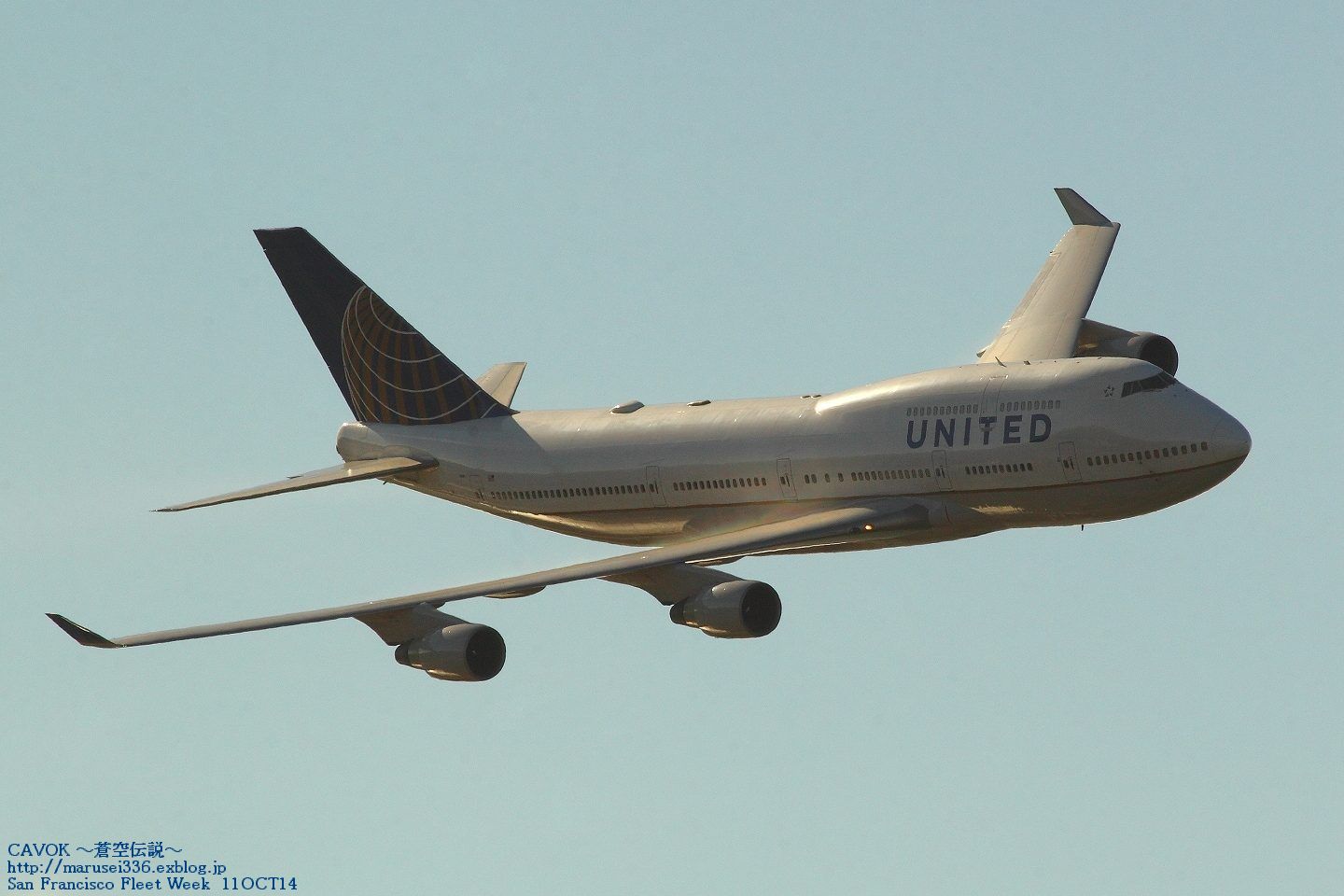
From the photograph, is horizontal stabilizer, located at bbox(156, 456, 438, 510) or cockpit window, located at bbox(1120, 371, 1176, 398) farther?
horizontal stabilizer, located at bbox(156, 456, 438, 510)

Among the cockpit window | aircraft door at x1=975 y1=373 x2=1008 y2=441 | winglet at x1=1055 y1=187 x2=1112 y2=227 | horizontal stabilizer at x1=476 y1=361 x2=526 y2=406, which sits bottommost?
the cockpit window

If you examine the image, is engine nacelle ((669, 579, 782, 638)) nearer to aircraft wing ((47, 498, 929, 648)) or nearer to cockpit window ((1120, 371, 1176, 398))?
aircraft wing ((47, 498, 929, 648))

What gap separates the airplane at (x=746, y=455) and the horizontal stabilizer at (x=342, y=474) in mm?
97

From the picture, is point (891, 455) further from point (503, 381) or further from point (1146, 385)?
point (503, 381)

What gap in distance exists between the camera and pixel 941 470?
2409 inches

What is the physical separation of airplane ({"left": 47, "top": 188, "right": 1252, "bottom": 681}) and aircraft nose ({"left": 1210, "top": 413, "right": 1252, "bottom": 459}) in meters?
0.05

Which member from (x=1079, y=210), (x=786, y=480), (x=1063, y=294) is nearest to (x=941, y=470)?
(x=786, y=480)

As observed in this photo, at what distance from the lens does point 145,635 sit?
5650 cm

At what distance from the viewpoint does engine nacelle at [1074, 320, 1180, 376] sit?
72.1m

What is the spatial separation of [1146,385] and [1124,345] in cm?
1343

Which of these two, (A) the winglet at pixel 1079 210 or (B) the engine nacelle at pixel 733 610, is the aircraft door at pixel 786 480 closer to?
(B) the engine nacelle at pixel 733 610

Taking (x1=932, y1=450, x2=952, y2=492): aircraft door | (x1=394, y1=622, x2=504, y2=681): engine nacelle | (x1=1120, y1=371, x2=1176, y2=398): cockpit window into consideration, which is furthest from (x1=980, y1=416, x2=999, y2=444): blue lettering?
(x1=394, y1=622, x2=504, y2=681): engine nacelle

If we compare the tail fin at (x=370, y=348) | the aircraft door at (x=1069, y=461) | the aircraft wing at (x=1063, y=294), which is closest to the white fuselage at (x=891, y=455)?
the aircraft door at (x=1069, y=461)

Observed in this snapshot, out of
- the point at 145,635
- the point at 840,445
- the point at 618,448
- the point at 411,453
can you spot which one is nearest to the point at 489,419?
the point at 411,453
